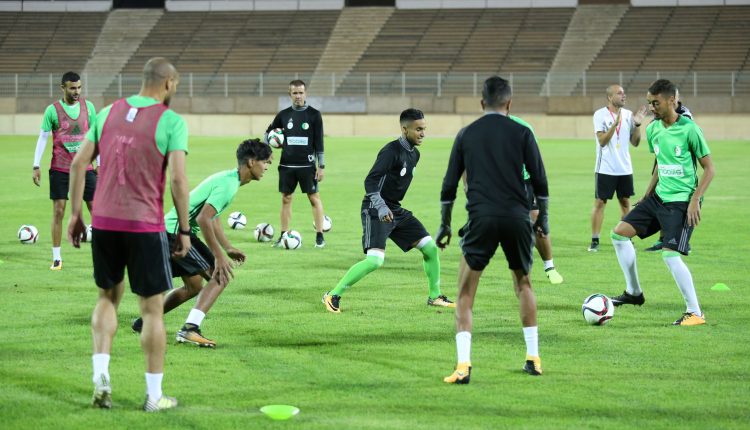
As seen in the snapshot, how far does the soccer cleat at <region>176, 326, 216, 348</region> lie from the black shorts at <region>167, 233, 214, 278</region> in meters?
0.48

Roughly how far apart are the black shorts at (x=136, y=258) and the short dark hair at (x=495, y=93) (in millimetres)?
2314

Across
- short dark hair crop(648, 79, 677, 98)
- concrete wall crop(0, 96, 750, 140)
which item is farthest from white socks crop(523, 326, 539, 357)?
concrete wall crop(0, 96, 750, 140)

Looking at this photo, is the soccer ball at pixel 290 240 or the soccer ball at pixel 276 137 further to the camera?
the soccer ball at pixel 276 137

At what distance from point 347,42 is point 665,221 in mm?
45500

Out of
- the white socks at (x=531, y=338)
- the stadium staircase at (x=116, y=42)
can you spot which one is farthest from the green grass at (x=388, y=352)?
the stadium staircase at (x=116, y=42)

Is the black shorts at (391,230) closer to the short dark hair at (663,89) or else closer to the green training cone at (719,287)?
the short dark hair at (663,89)

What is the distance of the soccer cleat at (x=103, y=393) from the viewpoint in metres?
6.48

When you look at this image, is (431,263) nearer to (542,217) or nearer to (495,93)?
(542,217)

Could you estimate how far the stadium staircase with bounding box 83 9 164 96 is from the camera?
5314 centimetres

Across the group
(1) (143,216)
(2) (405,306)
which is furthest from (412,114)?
(1) (143,216)

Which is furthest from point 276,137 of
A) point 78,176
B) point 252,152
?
point 78,176

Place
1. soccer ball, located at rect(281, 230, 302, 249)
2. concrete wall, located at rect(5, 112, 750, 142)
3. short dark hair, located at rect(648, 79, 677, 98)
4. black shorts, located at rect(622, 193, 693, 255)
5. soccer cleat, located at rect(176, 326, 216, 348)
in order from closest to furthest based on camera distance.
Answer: soccer cleat, located at rect(176, 326, 216, 348)
short dark hair, located at rect(648, 79, 677, 98)
black shorts, located at rect(622, 193, 693, 255)
soccer ball, located at rect(281, 230, 302, 249)
concrete wall, located at rect(5, 112, 750, 142)

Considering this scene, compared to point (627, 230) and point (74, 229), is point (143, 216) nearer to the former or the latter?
point (74, 229)

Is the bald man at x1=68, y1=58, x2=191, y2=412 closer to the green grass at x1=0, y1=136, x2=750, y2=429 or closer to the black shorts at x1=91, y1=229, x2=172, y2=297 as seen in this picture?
the black shorts at x1=91, y1=229, x2=172, y2=297
